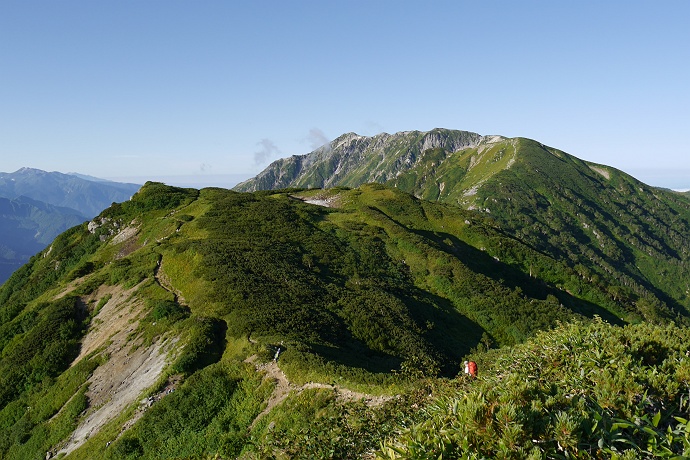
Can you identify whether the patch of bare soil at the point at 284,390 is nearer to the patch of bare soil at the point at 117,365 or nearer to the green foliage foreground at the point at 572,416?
the patch of bare soil at the point at 117,365

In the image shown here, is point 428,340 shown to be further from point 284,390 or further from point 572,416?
point 572,416

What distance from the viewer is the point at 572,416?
811 cm

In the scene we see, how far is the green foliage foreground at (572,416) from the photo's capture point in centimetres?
780

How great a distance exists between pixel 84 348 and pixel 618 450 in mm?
42391

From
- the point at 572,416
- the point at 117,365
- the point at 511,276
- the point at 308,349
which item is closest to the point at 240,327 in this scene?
the point at 308,349

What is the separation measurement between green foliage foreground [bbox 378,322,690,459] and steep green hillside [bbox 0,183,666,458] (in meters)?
4.05

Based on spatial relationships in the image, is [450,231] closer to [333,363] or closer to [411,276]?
[411,276]

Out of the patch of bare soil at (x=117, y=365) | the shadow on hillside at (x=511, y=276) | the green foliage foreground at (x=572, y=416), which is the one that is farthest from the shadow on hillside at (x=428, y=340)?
the shadow on hillside at (x=511, y=276)

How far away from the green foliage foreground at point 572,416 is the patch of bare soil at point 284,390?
8.35m

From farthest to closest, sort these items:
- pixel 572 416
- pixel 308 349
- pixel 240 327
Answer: pixel 240 327
pixel 308 349
pixel 572 416

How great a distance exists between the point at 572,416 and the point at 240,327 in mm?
27509

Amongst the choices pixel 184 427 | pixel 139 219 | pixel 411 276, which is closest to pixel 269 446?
pixel 184 427

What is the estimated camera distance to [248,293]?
129 feet

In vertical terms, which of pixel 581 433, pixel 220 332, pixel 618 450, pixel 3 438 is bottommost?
pixel 3 438
